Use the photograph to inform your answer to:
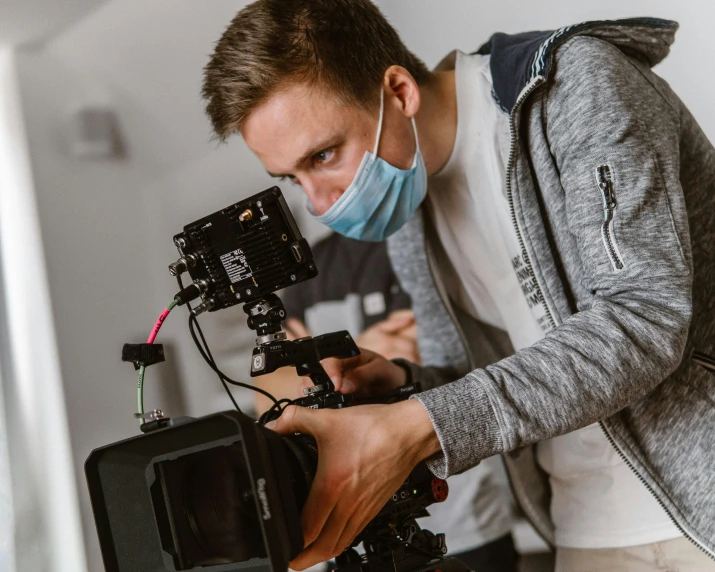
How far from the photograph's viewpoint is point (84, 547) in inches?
59.6

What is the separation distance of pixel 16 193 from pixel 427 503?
1.21 meters

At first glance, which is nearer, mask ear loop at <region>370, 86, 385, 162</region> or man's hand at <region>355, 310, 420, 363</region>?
mask ear loop at <region>370, 86, 385, 162</region>

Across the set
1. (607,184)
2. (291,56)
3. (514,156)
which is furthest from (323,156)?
(607,184)

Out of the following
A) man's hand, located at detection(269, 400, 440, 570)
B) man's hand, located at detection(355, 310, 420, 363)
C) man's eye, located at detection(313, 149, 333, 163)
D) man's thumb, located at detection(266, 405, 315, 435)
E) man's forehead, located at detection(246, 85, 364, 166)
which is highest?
man's forehead, located at detection(246, 85, 364, 166)

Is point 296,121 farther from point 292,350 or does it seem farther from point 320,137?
point 292,350

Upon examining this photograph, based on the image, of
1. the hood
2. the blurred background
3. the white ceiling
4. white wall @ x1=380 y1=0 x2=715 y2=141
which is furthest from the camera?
the white ceiling

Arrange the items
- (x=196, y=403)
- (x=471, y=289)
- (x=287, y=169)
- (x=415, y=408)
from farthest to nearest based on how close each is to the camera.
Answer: (x=196, y=403), (x=471, y=289), (x=287, y=169), (x=415, y=408)

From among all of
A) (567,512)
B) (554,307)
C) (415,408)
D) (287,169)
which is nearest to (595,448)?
(567,512)

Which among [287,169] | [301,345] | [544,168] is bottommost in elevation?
[301,345]

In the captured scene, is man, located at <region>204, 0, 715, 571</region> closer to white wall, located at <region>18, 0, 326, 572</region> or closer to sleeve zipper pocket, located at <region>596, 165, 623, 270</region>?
sleeve zipper pocket, located at <region>596, 165, 623, 270</region>

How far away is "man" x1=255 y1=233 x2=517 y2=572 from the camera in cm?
159

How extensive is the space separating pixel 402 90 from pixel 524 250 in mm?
370

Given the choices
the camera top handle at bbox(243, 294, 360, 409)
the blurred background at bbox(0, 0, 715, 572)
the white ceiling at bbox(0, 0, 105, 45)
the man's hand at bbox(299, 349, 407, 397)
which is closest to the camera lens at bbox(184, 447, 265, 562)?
the camera top handle at bbox(243, 294, 360, 409)

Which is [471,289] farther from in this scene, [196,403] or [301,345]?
[196,403]
